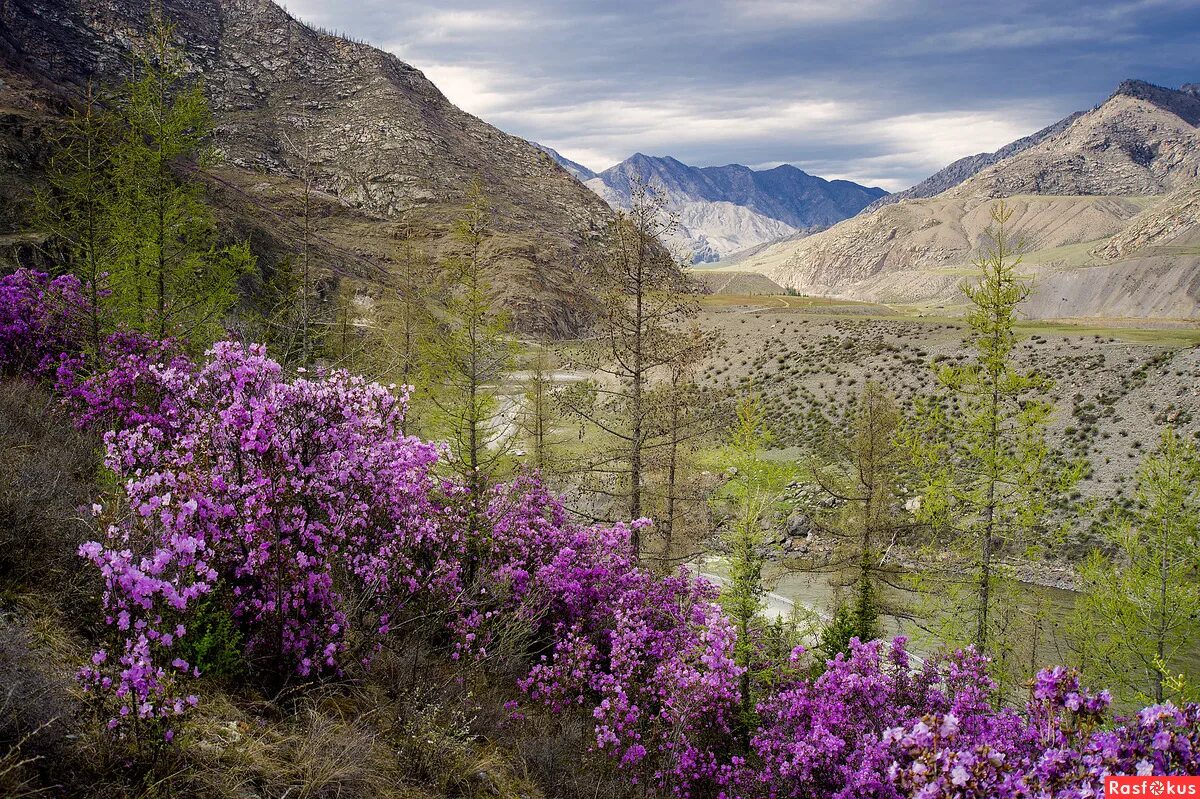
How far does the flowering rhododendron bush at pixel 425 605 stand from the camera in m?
3.59

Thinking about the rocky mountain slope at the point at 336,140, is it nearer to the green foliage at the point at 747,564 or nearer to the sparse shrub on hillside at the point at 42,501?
the green foliage at the point at 747,564

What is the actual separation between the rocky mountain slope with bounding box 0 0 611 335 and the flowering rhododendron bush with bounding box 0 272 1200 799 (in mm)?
60442

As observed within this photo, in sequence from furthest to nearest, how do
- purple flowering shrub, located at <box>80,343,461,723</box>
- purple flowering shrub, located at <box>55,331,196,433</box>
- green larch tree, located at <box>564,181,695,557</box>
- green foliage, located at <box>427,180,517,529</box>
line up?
green larch tree, located at <box>564,181,695,557</box> → green foliage, located at <box>427,180,517,529</box> → purple flowering shrub, located at <box>55,331,196,433</box> → purple flowering shrub, located at <box>80,343,461,723</box>

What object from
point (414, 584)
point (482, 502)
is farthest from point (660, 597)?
point (414, 584)

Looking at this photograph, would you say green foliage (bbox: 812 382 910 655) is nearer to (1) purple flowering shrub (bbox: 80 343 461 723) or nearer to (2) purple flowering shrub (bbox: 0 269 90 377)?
(1) purple flowering shrub (bbox: 80 343 461 723)

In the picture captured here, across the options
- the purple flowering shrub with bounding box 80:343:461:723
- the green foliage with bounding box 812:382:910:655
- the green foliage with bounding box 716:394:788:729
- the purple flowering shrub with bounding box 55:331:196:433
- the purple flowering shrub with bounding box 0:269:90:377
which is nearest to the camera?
the purple flowering shrub with bounding box 80:343:461:723

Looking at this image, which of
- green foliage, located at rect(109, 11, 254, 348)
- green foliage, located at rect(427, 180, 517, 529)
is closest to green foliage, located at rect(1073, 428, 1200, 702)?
green foliage, located at rect(427, 180, 517, 529)

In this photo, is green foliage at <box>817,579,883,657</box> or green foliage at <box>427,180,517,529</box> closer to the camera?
green foliage at <box>427,180,517,529</box>

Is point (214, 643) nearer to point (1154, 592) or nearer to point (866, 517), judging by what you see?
point (866, 517)

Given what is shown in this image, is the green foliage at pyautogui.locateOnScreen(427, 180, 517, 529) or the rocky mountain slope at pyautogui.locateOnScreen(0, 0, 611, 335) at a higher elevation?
the rocky mountain slope at pyautogui.locateOnScreen(0, 0, 611, 335)

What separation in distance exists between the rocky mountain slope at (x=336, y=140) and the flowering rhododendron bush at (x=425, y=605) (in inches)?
2380

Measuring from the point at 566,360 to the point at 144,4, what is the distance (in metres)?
142

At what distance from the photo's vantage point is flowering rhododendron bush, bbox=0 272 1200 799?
359 centimetres

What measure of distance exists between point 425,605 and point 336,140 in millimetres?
122173
